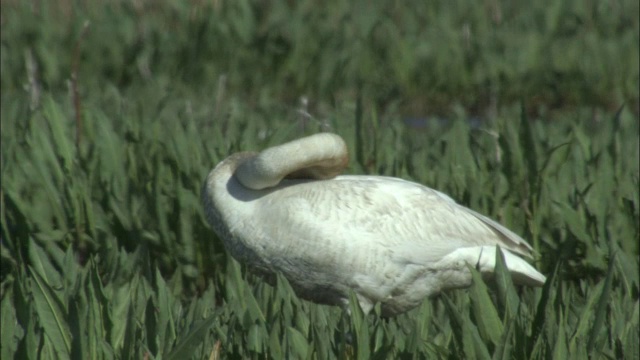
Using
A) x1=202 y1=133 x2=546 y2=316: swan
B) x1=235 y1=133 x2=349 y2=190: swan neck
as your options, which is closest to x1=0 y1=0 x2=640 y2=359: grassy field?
x1=202 y1=133 x2=546 y2=316: swan

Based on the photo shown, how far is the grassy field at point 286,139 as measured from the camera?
11.0 feet

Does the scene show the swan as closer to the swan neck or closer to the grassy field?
the swan neck

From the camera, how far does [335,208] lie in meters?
3.95

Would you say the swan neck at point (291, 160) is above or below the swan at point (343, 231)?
above

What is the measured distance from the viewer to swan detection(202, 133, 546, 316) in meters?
3.91

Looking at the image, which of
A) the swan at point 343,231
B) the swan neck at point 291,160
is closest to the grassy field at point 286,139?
the swan at point 343,231

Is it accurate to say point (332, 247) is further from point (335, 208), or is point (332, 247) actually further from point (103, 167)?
point (103, 167)

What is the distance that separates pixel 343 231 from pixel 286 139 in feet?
5.89

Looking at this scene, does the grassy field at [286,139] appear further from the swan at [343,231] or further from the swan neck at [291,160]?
the swan neck at [291,160]

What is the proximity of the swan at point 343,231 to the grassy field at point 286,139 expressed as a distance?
120 millimetres

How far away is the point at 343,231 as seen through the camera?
12.8 feet

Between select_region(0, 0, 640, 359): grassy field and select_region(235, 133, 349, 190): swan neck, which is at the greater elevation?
select_region(235, 133, 349, 190): swan neck

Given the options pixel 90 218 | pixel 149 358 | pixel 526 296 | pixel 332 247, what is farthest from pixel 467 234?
pixel 90 218

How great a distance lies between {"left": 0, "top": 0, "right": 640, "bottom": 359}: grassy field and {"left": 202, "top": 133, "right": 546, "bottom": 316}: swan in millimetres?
120
